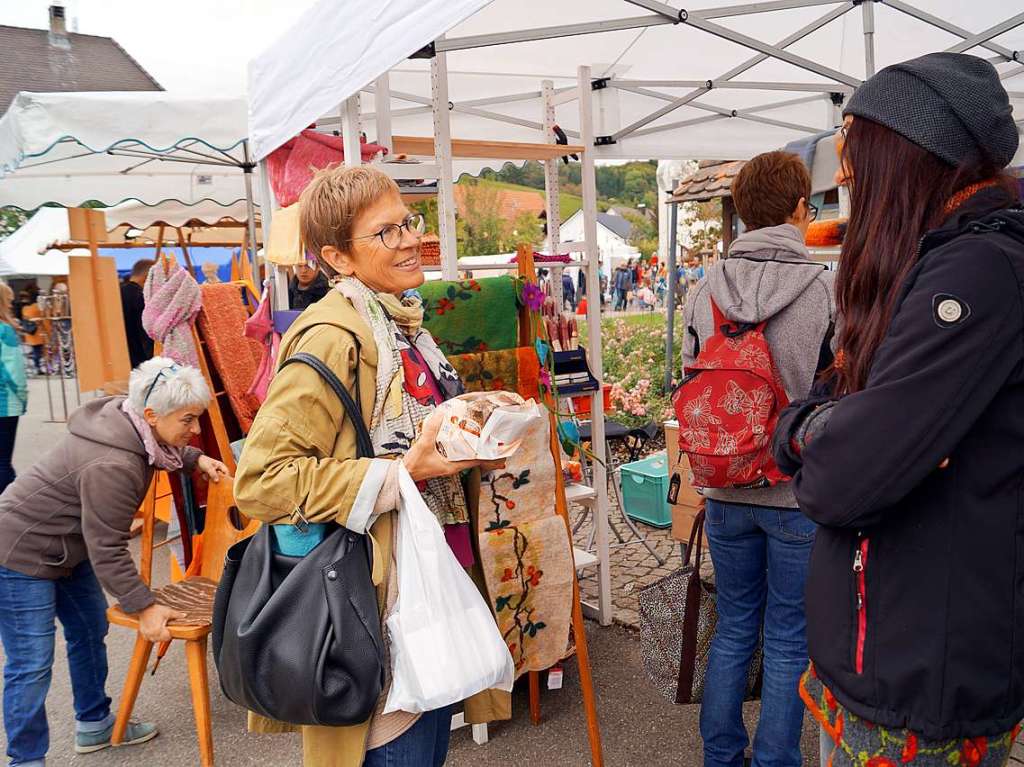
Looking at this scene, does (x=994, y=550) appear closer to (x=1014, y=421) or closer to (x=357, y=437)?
(x=1014, y=421)

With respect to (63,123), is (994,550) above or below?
below

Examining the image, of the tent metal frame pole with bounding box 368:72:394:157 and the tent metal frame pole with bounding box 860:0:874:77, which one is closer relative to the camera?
the tent metal frame pole with bounding box 368:72:394:157

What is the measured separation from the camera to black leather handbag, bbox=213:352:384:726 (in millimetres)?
1484

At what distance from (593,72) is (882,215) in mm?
4721

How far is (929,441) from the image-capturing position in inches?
44.3

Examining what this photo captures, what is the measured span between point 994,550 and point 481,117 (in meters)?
5.56

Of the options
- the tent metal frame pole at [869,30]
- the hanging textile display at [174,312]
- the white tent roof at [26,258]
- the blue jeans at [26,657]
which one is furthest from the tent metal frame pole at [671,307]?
the white tent roof at [26,258]

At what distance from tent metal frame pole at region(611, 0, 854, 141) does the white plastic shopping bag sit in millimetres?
3481

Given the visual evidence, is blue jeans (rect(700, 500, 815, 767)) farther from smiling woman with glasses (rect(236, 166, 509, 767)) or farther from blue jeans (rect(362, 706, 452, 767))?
blue jeans (rect(362, 706, 452, 767))

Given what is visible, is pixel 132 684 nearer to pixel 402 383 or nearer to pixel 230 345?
pixel 230 345

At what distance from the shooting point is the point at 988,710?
1.19 metres

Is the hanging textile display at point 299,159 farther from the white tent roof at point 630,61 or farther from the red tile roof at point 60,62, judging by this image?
the red tile roof at point 60,62

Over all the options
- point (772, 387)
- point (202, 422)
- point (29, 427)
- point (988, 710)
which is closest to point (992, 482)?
point (988, 710)

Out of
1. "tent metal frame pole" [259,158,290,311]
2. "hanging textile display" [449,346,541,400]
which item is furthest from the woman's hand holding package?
"tent metal frame pole" [259,158,290,311]
